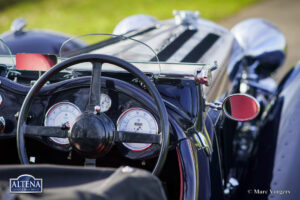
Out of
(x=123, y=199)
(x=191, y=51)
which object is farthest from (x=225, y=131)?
(x=123, y=199)

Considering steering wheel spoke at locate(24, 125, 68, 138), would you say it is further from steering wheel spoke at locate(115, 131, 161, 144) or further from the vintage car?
steering wheel spoke at locate(115, 131, 161, 144)

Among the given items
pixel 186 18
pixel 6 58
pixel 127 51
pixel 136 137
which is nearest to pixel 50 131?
pixel 136 137

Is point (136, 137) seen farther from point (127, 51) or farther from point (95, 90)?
point (127, 51)

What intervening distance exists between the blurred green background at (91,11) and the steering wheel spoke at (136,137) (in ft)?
33.3

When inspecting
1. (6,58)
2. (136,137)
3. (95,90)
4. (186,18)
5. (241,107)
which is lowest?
(136,137)

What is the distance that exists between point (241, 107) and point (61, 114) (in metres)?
0.95

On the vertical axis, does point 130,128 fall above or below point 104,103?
below

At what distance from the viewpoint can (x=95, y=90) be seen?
6.87 feet

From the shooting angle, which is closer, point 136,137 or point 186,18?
point 136,137

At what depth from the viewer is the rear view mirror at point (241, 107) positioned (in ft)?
7.79

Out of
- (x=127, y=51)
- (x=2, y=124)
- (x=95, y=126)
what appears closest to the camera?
(x=95, y=126)

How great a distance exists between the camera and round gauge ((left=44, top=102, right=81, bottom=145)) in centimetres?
226

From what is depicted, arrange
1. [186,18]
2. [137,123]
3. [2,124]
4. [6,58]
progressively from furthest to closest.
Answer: [186,18] < [6,58] < [2,124] < [137,123]

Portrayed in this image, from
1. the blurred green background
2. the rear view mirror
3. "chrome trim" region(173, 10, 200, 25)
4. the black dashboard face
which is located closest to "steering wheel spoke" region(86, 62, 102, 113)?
the black dashboard face
